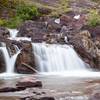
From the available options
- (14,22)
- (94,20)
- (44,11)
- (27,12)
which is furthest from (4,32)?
(44,11)

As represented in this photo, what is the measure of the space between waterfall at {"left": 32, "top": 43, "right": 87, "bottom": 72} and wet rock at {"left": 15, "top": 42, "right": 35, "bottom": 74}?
66cm

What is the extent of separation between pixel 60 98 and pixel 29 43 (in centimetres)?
1804

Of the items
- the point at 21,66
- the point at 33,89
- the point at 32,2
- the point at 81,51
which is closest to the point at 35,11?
the point at 32,2

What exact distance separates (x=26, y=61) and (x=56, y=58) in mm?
3018

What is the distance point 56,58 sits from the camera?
3962cm

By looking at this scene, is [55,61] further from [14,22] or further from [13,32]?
[14,22]

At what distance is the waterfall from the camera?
3866 centimetres

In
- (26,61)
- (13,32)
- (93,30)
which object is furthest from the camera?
(13,32)

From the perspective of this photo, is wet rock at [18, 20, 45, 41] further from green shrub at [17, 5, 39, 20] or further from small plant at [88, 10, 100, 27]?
small plant at [88, 10, 100, 27]

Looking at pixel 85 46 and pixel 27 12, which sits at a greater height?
pixel 27 12

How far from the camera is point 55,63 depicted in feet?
129

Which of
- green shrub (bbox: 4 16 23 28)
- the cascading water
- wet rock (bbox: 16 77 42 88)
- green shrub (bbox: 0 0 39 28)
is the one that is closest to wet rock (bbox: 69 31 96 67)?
the cascading water

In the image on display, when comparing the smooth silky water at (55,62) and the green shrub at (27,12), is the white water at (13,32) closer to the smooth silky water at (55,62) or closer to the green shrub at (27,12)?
the green shrub at (27,12)

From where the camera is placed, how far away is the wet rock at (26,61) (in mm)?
37312
